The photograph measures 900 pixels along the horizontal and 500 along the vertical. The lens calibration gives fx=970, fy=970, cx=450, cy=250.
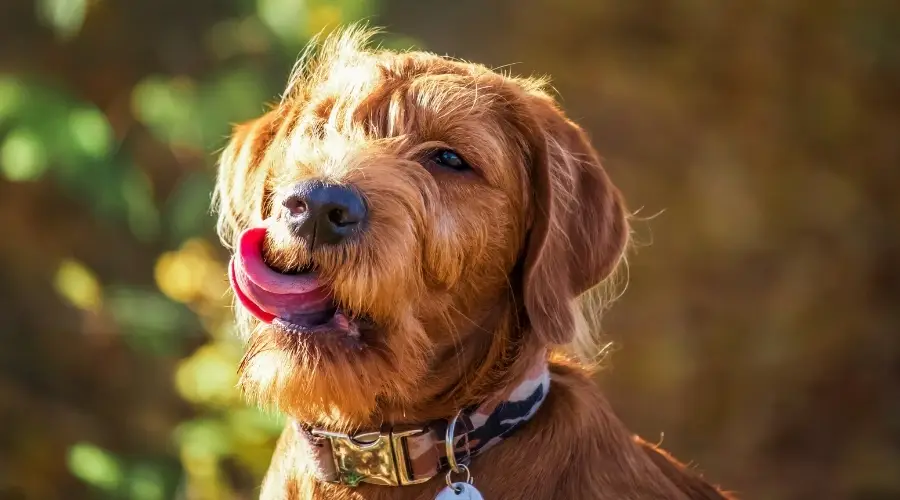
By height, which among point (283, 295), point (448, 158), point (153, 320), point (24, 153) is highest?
point (24, 153)

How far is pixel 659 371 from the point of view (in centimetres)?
676

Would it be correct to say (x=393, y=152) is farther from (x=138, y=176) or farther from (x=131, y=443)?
(x=131, y=443)

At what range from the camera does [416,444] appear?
8.41 feet

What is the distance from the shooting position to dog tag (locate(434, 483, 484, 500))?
8.14ft

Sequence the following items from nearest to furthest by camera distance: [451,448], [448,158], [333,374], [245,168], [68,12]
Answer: [333,374]
[451,448]
[448,158]
[245,168]
[68,12]

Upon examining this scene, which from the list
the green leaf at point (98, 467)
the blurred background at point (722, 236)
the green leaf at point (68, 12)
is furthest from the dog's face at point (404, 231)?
the blurred background at point (722, 236)

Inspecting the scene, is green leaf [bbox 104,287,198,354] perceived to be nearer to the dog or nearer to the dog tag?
the dog

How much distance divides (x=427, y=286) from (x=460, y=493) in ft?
1.81

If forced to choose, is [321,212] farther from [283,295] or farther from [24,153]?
[24,153]

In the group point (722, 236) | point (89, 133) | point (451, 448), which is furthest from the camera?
point (722, 236)

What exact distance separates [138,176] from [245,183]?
1.83 m

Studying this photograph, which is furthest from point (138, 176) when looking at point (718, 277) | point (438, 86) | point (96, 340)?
point (718, 277)

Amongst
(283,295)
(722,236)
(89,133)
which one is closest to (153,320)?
(89,133)

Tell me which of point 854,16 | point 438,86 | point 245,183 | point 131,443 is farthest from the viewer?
point 854,16
